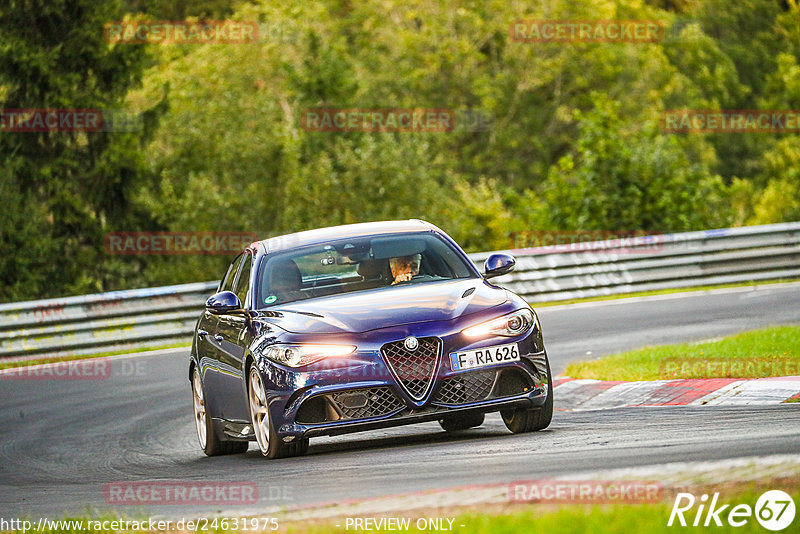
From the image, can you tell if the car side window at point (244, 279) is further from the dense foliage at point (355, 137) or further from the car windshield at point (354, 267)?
the dense foliage at point (355, 137)

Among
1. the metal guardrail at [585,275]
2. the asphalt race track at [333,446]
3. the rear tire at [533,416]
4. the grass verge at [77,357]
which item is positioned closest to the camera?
the asphalt race track at [333,446]

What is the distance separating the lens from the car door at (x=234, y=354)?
32.0 feet

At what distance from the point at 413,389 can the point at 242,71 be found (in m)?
42.4

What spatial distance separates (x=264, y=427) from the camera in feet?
30.6

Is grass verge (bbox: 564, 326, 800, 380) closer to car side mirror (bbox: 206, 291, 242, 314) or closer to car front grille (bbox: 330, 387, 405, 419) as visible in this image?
car front grille (bbox: 330, 387, 405, 419)

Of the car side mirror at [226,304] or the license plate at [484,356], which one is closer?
the license plate at [484,356]

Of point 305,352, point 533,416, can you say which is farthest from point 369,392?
point 533,416

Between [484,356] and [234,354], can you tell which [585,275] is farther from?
[484,356]

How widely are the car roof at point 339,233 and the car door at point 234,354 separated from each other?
0.80ft

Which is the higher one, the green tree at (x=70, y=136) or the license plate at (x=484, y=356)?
the license plate at (x=484, y=356)

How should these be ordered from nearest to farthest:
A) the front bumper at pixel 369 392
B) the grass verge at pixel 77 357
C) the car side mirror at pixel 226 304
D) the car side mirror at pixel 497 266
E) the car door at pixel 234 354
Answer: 1. the front bumper at pixel 369 392
2. the car door at pixel 234 354
3. the car side mirror at pixel 226 304
4. the car side mirror at pixel 497 266
5. the grass verge at pixel 77 357

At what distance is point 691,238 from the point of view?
78.6ft

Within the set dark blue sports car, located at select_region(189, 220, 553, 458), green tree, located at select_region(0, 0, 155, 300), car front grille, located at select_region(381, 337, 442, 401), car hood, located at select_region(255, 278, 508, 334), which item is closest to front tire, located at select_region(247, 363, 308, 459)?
dark blue sports car, located at select_region(189, 220, 553, 458)

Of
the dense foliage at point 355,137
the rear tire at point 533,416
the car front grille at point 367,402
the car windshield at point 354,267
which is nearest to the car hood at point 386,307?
the car windshield at point 354,267
